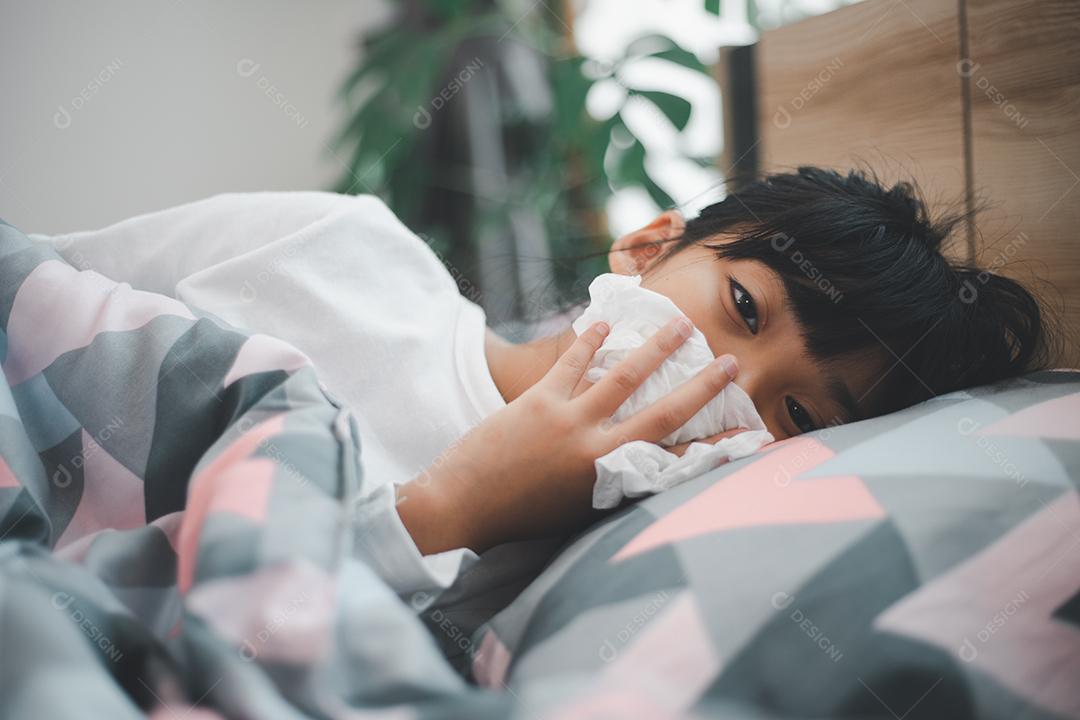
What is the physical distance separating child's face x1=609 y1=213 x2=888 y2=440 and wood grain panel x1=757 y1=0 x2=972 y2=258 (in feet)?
0.98

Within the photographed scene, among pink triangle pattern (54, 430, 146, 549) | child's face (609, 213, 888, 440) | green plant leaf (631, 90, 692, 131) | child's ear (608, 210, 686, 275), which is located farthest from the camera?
green plant leaf (631, 90, 692, 131)

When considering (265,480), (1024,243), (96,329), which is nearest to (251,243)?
(96,329)

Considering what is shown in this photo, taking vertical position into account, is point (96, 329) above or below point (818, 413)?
above

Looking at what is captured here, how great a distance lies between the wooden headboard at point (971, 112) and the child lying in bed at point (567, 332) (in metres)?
0.08

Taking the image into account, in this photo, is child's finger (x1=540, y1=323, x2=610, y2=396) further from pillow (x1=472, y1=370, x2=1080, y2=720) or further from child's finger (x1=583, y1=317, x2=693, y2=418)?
pillow (x1=472, y1=370, x2=1080, y2=720)

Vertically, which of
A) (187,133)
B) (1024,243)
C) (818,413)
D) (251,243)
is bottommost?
(818,413)

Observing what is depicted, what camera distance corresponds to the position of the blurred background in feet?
4.53

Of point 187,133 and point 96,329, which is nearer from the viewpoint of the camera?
point 96,329

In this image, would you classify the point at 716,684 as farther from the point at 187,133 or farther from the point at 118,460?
the point at 187,133

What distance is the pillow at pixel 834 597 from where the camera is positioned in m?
0.38

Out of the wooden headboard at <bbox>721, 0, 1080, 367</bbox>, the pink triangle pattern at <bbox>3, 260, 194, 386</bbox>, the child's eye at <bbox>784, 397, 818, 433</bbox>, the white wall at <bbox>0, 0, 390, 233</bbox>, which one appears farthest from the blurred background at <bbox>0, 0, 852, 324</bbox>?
the pink triangle pattern at <bbox>3, 260, 194, 386</bbox>

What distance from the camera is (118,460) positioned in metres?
0.55

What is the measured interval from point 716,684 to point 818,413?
1.27ft

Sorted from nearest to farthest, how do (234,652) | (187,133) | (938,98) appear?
(234,652) → (938,98) → (187,133)
